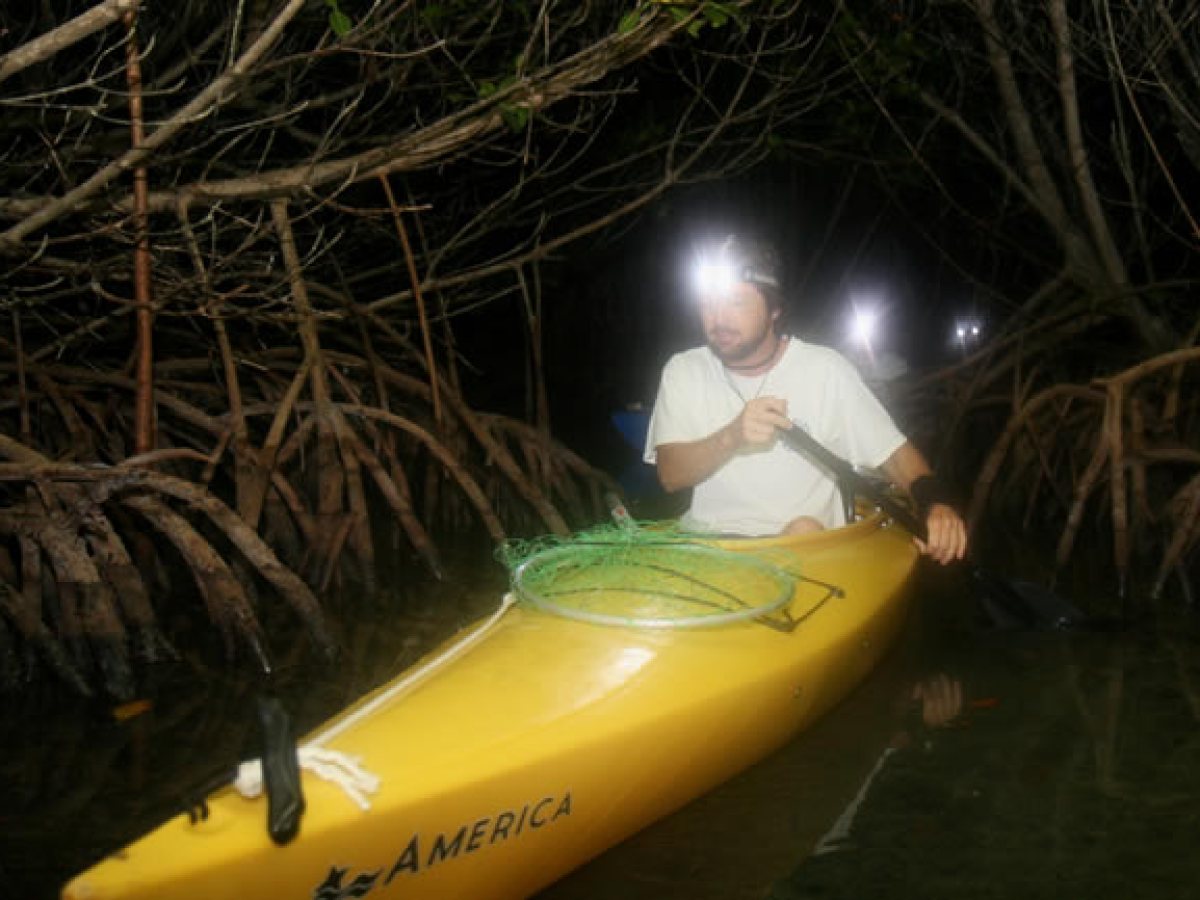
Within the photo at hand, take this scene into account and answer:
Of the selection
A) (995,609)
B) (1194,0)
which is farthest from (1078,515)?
(1194,0)

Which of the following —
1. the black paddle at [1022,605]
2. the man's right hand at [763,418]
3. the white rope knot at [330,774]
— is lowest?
the black paddle at [1022,605]

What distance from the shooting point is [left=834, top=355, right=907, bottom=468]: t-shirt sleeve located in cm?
332

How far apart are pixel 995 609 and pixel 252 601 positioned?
3.10 metres

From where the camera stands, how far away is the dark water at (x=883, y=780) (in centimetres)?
229

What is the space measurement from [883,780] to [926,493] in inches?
36.3

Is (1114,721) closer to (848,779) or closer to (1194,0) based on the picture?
(848,779)

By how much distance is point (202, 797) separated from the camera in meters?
1.62

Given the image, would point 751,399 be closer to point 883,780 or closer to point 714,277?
point 714,277

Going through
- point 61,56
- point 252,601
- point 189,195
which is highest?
point 61,56

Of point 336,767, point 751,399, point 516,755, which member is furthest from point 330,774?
point 751,399

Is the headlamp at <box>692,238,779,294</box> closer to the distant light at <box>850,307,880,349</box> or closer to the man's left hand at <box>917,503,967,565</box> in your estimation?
the man's left hand at <box>917,503,967,565</box>

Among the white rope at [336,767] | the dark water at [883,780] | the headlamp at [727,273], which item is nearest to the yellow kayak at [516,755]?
the white rope at [336,767]

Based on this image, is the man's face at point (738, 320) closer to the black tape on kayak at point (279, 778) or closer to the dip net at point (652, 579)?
the dip net at point (652, 579)

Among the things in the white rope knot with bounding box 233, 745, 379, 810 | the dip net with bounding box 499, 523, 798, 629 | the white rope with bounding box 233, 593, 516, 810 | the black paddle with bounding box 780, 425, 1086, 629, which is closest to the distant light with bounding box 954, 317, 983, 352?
the black paddle with bounding box 780, 425, 1086, 629
